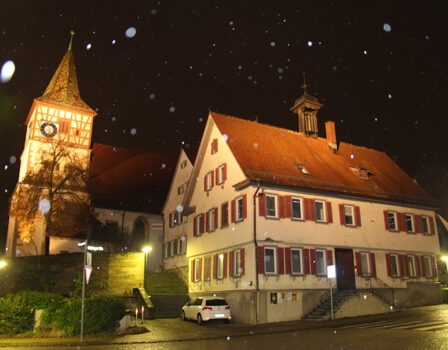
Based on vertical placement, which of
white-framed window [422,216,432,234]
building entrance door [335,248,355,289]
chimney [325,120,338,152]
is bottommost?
building entrance door [335,248,355,289]

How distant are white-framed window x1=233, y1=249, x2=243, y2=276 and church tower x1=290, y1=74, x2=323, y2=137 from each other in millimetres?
13153

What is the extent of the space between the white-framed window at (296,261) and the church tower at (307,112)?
12.4m

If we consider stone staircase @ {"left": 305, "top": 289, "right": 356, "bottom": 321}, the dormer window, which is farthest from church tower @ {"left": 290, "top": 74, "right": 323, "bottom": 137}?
stone staircase @ {"left": 305, "top": 289, "right": 356, "bottom": 321}

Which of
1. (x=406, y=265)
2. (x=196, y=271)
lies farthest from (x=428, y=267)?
(x=196, y=271)

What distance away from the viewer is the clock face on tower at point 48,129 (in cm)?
4428

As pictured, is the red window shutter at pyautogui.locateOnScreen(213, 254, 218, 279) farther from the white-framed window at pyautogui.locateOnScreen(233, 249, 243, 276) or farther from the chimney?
the chimney

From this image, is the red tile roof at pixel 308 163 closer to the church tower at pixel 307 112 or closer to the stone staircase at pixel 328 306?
the church tower at pixel 307 112

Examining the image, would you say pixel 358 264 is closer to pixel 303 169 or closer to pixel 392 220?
pixel 392 220

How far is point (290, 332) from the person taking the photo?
18531 mm

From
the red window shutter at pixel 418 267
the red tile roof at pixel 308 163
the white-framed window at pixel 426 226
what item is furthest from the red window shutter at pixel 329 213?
the white-framed window at pixel 426 226

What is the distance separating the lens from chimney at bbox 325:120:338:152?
112 ft

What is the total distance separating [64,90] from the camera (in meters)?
47.2

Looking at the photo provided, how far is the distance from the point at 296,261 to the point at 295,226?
194cm

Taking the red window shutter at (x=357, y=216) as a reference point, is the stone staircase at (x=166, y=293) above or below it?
below
